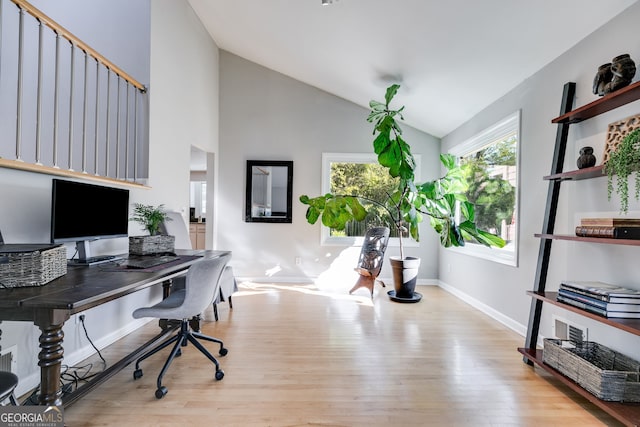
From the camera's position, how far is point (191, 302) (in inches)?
81.4

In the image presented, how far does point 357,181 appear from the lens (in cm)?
505

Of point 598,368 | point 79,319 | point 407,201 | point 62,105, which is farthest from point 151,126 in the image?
point 598,368

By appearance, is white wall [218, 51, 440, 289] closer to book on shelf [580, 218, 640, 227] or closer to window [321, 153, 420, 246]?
window [321, 153, 420, 246]

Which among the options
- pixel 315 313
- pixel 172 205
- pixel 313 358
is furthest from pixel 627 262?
pixel 172 205

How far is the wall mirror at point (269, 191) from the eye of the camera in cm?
500

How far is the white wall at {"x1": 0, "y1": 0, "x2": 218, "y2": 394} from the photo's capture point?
1.93 meters

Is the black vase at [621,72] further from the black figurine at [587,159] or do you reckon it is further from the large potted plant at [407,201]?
the large potted plant at [407,201]

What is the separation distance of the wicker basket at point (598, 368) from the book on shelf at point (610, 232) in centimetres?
75

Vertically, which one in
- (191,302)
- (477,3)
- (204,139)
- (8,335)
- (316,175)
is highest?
(477,3)

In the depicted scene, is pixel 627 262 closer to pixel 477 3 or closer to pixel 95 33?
pixel 477 3

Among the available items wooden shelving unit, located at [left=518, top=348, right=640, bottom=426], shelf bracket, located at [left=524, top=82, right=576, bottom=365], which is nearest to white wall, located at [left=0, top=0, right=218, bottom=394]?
wooden shelving unit, located at [left=518, top=348, right=640, bottom=426]

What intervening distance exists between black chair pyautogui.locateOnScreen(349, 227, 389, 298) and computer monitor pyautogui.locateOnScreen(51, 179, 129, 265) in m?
2.89

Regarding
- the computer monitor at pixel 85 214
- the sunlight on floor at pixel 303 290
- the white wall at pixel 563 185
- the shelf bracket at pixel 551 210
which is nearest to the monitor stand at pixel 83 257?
the computer monitor at pixel 85 214

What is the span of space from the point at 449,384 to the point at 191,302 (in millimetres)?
1843
